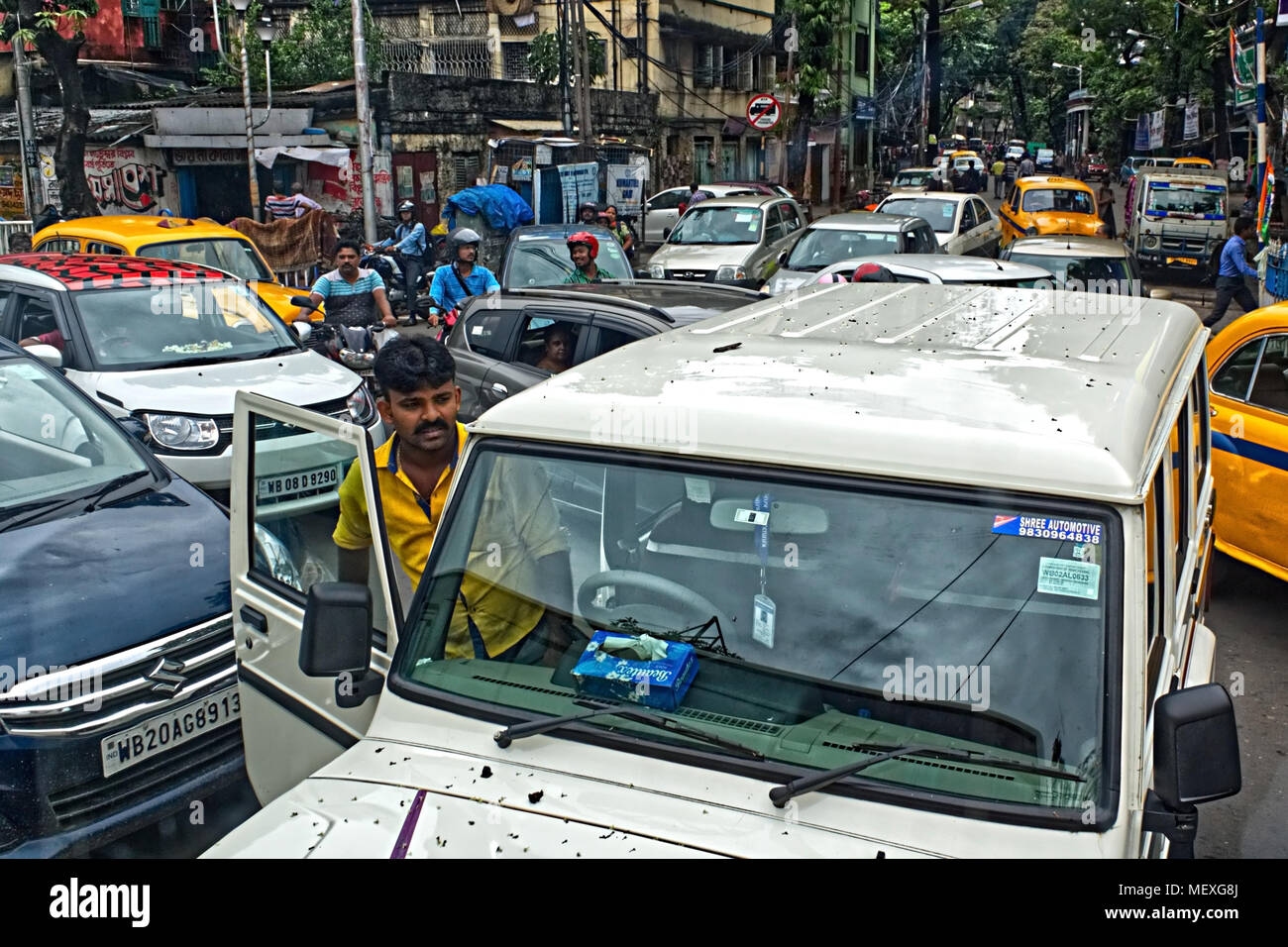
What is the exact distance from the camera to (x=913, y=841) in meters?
2.34

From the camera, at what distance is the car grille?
3.92m

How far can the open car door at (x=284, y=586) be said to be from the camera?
10.8ft

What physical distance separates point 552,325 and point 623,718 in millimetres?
5879

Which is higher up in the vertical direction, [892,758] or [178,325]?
[178,325]

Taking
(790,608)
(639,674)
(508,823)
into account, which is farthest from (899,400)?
(508,823)

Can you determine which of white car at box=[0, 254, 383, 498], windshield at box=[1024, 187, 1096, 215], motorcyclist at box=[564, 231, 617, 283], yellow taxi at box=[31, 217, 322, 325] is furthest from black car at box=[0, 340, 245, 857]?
windshield at box=[1024, 187, 1096, 215]

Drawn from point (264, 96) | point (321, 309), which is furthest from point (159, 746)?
point (264, 96)

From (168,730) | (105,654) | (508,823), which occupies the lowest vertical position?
(168,730)

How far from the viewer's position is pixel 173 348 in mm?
8766

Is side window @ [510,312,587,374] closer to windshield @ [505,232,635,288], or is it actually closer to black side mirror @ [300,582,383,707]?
windshield @ [505,232,635,288]

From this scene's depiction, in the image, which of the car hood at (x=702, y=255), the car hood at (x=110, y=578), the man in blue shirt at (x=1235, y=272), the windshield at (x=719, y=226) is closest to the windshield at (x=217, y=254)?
the car hood at (x=702, y=255)

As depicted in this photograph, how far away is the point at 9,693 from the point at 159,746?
0.52 meters

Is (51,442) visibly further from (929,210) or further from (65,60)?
(65,60)

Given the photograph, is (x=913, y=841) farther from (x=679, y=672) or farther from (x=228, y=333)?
(x=228, y=333)
